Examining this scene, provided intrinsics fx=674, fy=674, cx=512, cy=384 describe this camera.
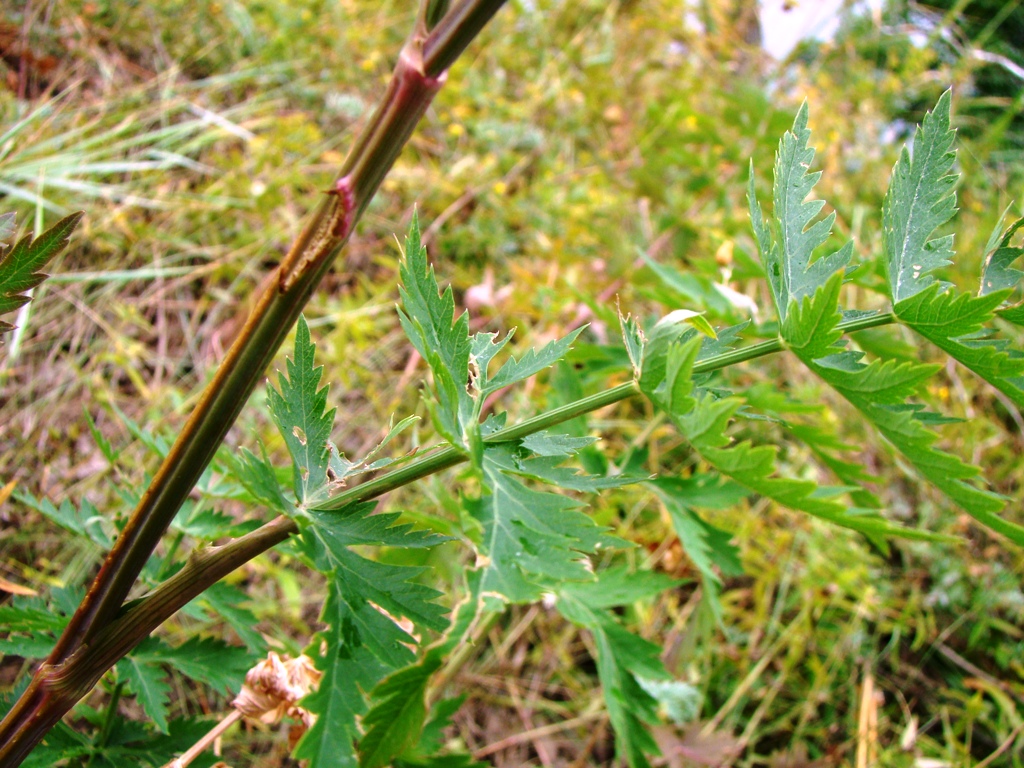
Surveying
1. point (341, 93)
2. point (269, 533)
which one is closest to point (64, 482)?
point (269, 533)

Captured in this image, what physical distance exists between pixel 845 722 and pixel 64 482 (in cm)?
194

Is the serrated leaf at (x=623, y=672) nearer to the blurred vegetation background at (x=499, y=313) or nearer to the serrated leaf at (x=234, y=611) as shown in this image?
the blurred vegetation background at (x=499, y=313)

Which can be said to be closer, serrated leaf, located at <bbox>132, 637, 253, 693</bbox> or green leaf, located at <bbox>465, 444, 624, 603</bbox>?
green leaf, located at <bbox>465, 444, 624, 603</bbox>

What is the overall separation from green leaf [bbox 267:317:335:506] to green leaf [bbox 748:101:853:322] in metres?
0.41

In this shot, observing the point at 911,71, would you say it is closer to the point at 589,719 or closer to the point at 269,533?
the point at 589,719

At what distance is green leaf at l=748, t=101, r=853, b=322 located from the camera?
602mm

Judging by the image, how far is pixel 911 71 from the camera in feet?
10.7

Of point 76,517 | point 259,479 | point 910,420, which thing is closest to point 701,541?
point 910,420

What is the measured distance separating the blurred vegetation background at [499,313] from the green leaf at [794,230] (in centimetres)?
25

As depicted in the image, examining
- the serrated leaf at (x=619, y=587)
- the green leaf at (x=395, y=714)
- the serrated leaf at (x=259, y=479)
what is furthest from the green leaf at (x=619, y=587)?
the serrated leaf at (x=259, y=479)

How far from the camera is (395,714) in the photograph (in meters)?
0.55

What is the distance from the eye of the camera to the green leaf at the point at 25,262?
0.55 metres

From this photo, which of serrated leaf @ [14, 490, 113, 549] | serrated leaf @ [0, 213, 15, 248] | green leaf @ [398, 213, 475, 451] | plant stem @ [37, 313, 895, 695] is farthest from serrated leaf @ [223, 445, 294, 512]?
serrated leaf @ [14, 490, 113, 549]

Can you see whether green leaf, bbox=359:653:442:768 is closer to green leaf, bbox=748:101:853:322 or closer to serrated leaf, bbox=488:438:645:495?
serrated leaf, bbox=488:438:645:495
